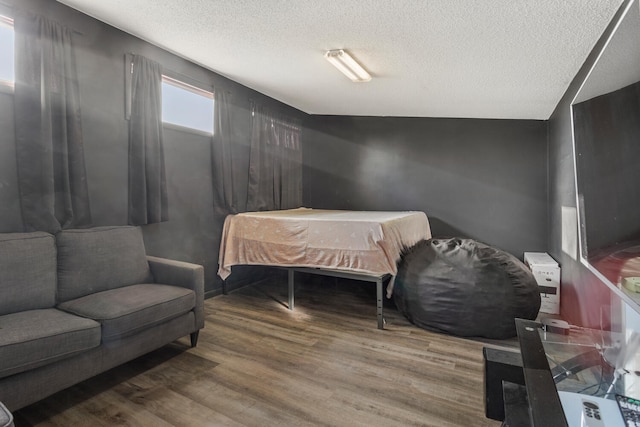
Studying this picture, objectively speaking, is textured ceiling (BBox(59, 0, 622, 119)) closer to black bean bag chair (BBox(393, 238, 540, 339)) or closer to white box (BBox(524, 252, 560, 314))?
black bean bag chair (BBox(393, 238, 540, 339))

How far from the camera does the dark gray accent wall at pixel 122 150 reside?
2173 millimetres

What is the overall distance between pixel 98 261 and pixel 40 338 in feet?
2.62

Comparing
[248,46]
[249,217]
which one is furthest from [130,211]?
[248,46]

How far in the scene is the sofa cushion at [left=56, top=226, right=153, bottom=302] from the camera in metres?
2.12

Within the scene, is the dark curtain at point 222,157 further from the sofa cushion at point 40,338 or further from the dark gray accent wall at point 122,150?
the sofa cushion at point 40,338

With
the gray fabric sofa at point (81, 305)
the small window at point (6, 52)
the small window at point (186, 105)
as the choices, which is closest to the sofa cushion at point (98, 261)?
the gray fabric sofa at point (81, 305)

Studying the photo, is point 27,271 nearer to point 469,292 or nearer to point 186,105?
point 186,105

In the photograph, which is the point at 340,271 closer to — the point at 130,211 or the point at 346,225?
the point at 346,225

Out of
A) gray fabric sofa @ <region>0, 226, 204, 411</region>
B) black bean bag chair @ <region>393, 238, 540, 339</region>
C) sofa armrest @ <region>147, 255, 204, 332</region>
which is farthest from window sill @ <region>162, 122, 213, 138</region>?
black bean bag chair @ <region>393, 238, 540, 339</region>

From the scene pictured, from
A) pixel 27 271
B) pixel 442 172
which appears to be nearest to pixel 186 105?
pixel 27 271

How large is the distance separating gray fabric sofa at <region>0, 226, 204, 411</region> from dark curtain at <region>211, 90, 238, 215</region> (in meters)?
1.11

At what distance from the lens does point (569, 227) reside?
2.82 meters

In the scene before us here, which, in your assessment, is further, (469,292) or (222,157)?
(222,157)

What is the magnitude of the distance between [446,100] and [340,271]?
2.33 meters
